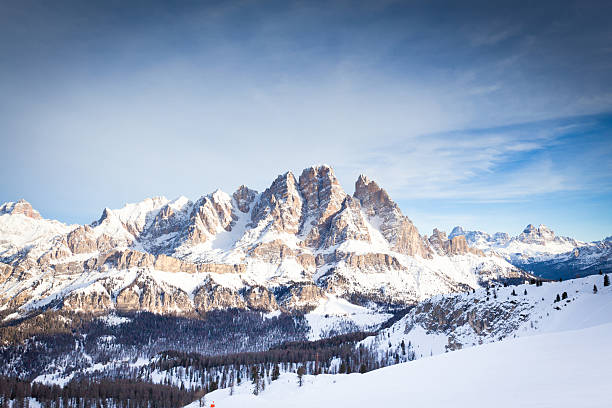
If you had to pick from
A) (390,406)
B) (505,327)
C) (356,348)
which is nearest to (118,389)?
(356,348)

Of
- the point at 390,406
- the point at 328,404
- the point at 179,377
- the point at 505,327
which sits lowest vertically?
the point at 179,377

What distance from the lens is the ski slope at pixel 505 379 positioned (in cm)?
1681

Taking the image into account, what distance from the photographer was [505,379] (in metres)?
21.3

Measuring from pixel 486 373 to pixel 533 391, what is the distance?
6.28 metres

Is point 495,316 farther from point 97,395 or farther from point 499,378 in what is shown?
point 97,395

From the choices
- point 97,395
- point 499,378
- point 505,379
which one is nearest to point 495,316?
point 499,378

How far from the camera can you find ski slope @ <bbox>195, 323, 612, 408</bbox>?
55.2ft

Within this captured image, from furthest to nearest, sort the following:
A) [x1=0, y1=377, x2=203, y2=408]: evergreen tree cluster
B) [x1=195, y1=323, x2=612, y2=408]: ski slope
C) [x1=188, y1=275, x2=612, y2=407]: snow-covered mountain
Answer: [x1=0, y1=377, x2=203, y2=408]: evergreen tree cluster
[x1=188, y1=275, x2=612, y2=407]: snow-covered mountain
[x1=195, y1=323, x2=612, y2=408]: ski slope

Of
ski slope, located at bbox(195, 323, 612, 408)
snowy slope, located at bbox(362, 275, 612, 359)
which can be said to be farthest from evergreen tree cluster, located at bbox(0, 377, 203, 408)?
ski slope, located at bbox(195, 323, 612, 408)

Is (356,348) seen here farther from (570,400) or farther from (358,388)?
(570,400)

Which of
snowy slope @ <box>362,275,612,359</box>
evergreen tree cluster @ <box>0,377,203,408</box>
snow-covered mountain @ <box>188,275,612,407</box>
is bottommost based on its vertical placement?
evergreen tree cluster @ <box>0,377,203,408</box>

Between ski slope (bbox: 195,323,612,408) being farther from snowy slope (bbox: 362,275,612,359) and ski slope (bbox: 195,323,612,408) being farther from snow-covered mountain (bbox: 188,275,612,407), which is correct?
snowy slope (bbox: 362,275,612,359)

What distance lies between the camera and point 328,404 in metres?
28.4

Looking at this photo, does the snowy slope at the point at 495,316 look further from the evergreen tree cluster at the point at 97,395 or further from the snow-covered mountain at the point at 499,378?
the evergreen tree cluster at the point at 97,395
